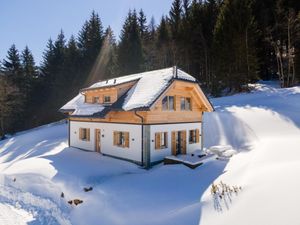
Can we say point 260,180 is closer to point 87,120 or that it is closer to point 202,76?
point 87,120

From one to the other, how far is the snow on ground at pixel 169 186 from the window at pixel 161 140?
1.56m

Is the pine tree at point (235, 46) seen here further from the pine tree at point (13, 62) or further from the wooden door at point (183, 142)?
the pine tree at point (13, 62)

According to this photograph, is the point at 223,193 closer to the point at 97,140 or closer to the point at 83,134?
the point at 97,140

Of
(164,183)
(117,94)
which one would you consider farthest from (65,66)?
(164,183)

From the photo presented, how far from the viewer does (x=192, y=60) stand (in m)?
41.2

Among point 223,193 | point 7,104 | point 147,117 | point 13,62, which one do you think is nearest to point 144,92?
point 147,117

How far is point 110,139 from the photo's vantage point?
18.0 meters

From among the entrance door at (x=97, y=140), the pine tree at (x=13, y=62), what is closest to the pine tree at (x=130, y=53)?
the pine tree at (x=13, y=62)

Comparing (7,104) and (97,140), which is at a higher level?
(7,104)

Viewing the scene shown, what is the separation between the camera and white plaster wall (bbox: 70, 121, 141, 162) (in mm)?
15961

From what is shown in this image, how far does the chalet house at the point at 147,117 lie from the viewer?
51.1 feet

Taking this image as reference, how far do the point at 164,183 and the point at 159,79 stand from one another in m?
7.32

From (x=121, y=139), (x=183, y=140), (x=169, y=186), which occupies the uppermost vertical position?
(x=121, y=139)

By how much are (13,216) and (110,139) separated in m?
7.84
